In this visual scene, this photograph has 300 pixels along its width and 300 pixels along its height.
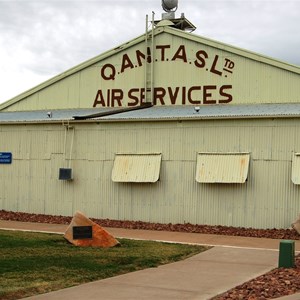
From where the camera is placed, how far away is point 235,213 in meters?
19.7

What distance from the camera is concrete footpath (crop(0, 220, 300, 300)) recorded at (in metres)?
9.95

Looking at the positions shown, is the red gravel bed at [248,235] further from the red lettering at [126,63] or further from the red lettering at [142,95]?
the red lettering at [126,63]

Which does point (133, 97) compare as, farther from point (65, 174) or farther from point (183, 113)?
point (65, 174)

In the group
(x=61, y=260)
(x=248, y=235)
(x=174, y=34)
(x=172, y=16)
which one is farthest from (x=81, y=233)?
(x=172, y=16)

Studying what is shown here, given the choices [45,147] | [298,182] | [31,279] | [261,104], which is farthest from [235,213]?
[31,279]

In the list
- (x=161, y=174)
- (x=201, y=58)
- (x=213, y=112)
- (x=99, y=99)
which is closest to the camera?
(x=161, y=174)

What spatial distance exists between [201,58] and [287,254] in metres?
11.5

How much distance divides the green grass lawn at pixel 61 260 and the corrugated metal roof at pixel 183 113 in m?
5.70

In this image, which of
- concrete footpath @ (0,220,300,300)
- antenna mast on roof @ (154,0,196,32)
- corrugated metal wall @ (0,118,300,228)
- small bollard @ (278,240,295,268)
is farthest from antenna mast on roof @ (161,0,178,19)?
small bollard @ (278,240,295,268)

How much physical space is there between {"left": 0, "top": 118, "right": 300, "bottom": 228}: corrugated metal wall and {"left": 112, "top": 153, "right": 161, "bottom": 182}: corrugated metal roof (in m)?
0.24

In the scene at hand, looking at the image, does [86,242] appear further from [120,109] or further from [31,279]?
[120,109]

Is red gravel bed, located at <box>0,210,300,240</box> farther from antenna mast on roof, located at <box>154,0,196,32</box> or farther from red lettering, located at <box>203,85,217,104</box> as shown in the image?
antenna mast on roof, located at <box>154,0,196,32</box>

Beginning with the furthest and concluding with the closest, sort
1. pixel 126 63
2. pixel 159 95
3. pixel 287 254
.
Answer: pixel 126 63 < pixel 159 95 < pixel 287 254

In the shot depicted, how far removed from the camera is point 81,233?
50.3 feet
